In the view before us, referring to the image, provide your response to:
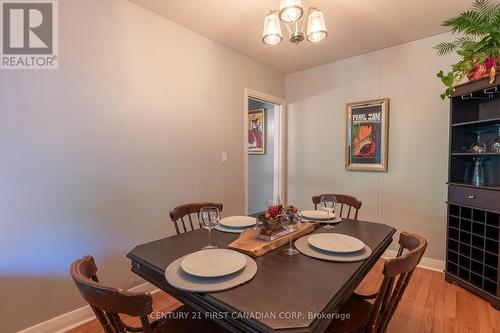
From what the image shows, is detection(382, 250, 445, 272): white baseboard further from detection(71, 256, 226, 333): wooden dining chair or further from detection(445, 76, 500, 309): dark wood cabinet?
detection(71, 256, 226, 333): wooden dining chair

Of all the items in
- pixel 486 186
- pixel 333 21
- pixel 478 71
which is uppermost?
pixel 333 21

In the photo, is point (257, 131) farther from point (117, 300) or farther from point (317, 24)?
point (117, 300)

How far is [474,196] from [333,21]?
1.90m

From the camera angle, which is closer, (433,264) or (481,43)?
(481,43)

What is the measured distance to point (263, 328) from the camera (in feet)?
2.34

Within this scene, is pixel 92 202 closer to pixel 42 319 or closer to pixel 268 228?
pixel 42 319

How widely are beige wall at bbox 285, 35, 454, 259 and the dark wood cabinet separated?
0.18m

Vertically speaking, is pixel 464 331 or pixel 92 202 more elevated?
pixel 92 202

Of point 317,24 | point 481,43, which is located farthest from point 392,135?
point 317,24

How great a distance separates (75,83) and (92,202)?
84cm

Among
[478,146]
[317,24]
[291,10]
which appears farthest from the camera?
[478,146]

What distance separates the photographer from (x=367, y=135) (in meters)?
2.94

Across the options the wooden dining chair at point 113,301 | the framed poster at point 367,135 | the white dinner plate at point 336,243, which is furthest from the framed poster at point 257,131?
the wooden dining chair at point 113,301

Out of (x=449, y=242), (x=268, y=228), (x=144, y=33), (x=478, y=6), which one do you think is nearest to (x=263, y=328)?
(x=268, y=228)
